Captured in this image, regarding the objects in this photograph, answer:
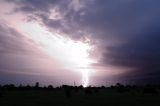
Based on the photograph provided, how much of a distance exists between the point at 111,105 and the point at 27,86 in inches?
5566

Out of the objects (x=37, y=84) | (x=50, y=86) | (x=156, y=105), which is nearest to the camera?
(x=156, y=105)

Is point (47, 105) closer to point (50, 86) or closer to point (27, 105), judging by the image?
point (27, 105)

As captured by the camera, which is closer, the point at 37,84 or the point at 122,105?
the point at 122,105

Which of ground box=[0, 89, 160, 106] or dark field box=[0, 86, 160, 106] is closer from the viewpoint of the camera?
ground box=[0, 89, 160, 106]

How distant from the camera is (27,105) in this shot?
47344 mm

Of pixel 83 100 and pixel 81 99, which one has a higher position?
pixel 81 99

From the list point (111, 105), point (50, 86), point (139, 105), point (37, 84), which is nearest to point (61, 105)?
point (111, 105)

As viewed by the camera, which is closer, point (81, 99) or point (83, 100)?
point (83, 100)

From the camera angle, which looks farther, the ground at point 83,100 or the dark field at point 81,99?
the dark field at point 81,99

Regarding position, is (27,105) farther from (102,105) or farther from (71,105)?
(102,105)

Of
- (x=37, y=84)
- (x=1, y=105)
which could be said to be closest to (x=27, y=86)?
A: (x=37, y=84)

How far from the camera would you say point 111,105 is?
4741cm

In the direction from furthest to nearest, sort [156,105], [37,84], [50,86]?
[37,84] < [50,86] < [156,105]

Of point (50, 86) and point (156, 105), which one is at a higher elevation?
point (50, 86)
